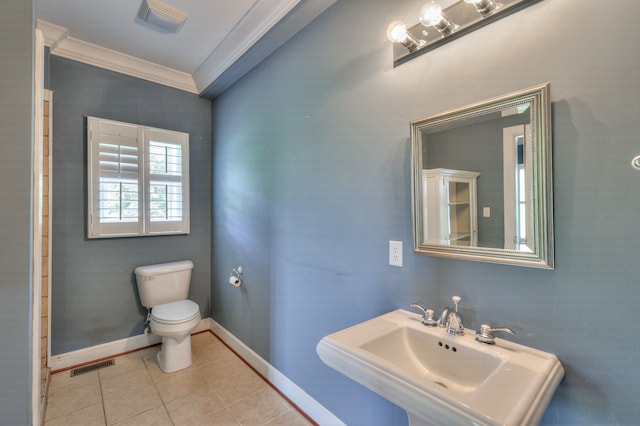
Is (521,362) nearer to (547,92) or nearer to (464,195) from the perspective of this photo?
(464,195)

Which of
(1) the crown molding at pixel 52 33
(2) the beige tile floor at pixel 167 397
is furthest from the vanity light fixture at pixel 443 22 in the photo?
(1) the crown molding at pixel 52 33

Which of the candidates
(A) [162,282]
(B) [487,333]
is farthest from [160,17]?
(B) [487,333]

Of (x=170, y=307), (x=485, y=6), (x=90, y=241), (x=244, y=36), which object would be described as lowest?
(x=170, y=307)

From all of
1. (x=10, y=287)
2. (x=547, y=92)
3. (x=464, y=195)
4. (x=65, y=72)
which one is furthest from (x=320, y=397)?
(x=65, y=72)

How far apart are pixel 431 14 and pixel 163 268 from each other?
2.70 m

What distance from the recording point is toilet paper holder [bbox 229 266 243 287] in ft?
8.07

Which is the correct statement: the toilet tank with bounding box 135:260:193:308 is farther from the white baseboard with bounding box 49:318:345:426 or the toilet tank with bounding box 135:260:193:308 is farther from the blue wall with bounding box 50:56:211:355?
the white baseboard with bounding box 49:318:345:426

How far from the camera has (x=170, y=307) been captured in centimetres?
240

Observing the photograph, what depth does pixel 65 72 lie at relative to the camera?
2.25 meters

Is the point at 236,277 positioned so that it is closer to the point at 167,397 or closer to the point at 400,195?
the point at 167,397

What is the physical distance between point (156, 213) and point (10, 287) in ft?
5.79

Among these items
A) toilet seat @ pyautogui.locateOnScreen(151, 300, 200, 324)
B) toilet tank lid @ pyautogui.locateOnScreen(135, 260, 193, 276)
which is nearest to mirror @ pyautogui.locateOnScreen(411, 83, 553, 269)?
toilet seat @ pyautogui.locateOnScreen(151, 300, 200, 324)

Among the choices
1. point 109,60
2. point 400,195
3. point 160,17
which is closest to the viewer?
point 400,195

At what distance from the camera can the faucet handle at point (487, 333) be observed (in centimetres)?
99
